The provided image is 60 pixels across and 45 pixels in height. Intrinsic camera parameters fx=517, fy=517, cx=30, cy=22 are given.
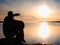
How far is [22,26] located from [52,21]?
3.55 m

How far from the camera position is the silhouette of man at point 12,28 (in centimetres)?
2308

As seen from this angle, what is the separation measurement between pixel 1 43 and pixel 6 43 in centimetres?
25

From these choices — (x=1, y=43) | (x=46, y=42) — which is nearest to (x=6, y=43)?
(x=1, y=43)

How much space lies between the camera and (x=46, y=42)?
25.4 meters

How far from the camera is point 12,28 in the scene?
76.7 ft

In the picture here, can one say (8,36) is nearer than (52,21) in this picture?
Yes

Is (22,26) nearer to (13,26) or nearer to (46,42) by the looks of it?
(13,26)

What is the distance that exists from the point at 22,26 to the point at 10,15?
92cm

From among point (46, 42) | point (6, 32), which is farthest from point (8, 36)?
point (46, 42)

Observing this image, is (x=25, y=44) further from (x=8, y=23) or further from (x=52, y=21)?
(x=52, y=21)

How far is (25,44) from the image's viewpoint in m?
23.8

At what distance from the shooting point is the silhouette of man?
909 inches

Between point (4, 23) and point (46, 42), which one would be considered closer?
point (4, 23)

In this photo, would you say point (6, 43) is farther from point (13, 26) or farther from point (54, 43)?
point (54, 43)
